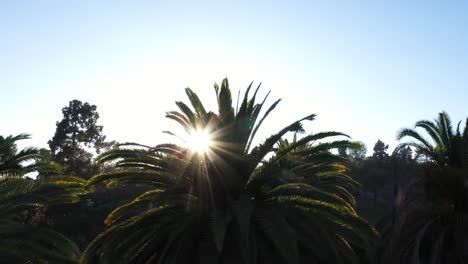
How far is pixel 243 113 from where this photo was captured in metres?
14.9

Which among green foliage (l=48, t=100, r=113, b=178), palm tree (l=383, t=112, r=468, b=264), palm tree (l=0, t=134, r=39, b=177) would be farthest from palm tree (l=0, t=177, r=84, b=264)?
green foliage (l=48, t=100, r=113, b=178)

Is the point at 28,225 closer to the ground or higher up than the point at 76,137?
closer to the ground

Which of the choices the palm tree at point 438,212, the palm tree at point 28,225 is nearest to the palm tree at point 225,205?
the palm tree at point 28,225

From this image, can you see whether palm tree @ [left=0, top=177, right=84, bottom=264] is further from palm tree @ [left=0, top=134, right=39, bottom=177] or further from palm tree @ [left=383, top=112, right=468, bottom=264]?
palm tree @ [left=383, top=112, right=468, bottom=264]

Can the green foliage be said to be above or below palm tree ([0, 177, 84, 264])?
above

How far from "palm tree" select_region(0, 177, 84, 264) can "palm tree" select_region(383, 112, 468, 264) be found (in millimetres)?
11512

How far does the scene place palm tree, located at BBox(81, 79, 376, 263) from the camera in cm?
1316

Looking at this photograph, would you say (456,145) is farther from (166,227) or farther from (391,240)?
(166,227)

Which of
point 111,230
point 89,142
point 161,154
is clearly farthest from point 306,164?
point 89,142

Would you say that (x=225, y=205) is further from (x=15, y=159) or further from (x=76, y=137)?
(x=76, y=137)

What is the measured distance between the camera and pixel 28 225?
52.5 ft

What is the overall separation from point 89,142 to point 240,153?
168ft

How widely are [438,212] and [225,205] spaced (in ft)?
30.2

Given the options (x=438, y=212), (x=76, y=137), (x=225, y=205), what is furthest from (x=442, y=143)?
(x=76, y=137)
